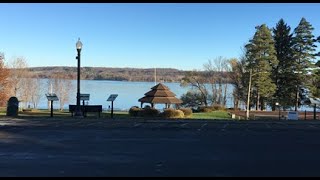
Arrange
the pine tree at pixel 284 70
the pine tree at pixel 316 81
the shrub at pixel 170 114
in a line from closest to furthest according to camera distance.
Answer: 1. the shrub at pixel 170 114
2. the pine tree at pixel 316 81
3. the pine tree at pixel 284 70

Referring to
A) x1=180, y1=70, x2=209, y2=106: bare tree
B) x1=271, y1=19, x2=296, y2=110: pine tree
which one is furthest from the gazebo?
x1=180, y1=70, x2=209, y2=106: bare tree

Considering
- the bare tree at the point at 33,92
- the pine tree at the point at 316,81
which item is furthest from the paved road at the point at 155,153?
the bare tree at the point at 33,92

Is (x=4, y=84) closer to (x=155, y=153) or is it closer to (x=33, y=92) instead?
(x=33, y=92)

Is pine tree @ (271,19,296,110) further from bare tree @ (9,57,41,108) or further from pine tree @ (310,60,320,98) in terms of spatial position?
bare tree @ (9,57,41,108)

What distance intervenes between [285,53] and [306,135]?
59048 mm

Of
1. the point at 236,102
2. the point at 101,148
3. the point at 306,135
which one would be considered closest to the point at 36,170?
the point at 101,148

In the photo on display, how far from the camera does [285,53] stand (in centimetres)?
7419

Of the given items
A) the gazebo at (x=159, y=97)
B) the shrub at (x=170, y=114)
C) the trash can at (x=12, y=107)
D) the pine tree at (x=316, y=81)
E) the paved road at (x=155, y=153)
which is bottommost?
the paved road at (x=155, y=153)

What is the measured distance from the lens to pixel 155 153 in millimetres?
12141

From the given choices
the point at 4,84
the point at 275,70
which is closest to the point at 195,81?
the point at 275,70

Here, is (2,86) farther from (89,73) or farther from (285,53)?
(89,73)

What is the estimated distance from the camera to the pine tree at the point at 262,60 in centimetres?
7075

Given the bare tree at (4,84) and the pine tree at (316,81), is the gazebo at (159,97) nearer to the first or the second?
the bare tree at (4,84)

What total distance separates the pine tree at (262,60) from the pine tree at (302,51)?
3.54 m
